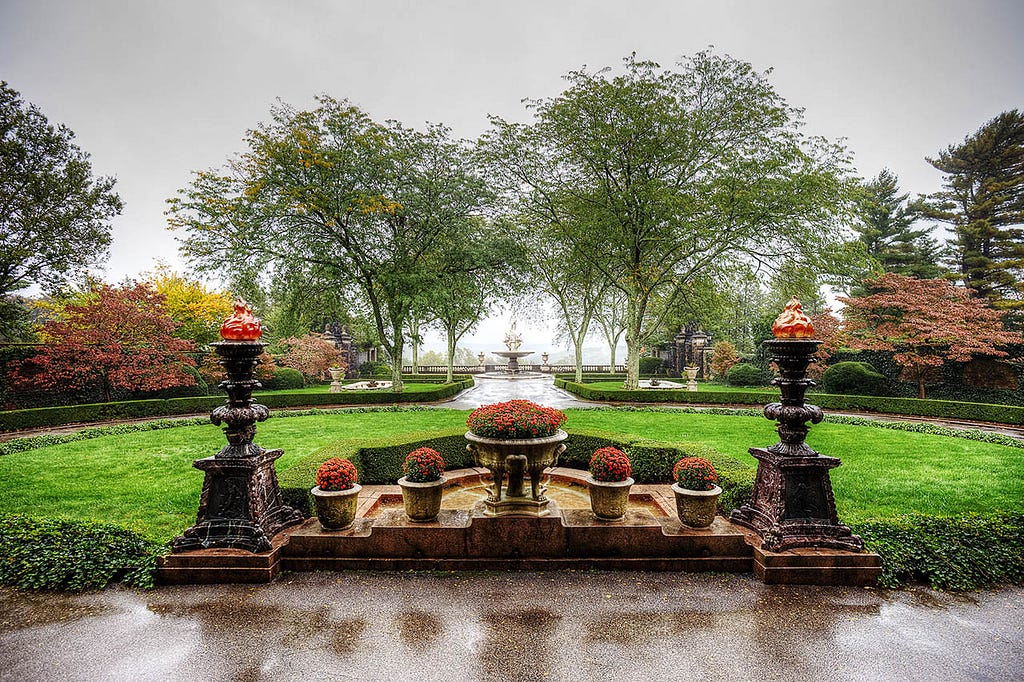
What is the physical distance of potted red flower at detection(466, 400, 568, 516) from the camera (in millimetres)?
5219

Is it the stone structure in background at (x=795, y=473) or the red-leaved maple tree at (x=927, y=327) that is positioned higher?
the red-leaved maple tree at (x=927, y=327)

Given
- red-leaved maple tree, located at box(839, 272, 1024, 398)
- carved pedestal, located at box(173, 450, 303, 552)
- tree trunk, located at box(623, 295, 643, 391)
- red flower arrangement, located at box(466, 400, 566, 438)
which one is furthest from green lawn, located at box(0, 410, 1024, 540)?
red-leaved maple tree, located at box(839, 272, 1024, 398)

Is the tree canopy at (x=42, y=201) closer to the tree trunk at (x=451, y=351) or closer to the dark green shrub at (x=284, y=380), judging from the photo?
the dark green shrub at (x=284, y=380)

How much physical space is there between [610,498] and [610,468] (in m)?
0.32

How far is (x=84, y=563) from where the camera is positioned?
4727 millimetres

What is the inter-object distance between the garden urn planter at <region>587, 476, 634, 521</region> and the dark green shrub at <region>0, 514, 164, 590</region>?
4.63m

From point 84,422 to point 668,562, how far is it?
62.1 ft

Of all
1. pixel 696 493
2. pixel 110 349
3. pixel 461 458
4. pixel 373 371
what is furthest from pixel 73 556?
pixel 373 371

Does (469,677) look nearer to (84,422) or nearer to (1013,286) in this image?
(84,422)

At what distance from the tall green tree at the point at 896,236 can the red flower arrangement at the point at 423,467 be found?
108ft

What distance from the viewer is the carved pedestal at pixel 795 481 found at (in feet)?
16.0

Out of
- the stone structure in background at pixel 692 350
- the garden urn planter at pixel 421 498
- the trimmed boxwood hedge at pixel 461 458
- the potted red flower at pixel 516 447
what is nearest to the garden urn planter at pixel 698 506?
the trimmed boxwood hedge at pixel 461 458

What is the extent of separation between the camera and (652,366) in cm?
3847

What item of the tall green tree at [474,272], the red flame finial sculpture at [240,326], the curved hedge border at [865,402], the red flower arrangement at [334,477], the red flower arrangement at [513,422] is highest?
the tall green tree at [474,272]
